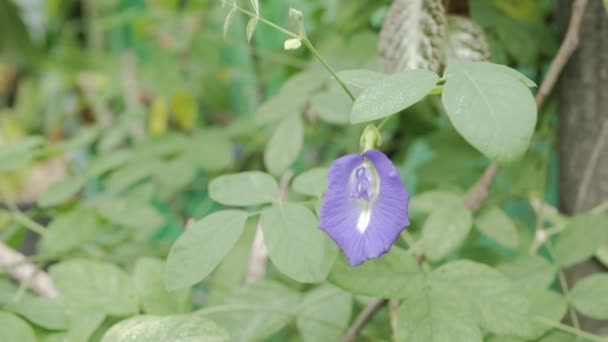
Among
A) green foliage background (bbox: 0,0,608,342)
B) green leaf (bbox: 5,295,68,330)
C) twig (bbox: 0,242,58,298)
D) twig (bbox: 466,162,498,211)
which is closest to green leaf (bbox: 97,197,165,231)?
green foliage background (bbox: 0,0,608,342)

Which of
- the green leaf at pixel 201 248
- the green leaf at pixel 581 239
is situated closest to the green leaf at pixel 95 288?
the green leaf at pixel 201 248

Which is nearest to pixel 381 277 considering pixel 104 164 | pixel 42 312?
pixel 42 312

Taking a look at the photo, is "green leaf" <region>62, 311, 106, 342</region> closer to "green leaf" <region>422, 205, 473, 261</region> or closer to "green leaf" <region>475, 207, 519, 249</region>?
"green leaf" <region>422, 205, 473, 261</region>

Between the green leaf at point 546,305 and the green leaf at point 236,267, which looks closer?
the green leaf at point 546,305

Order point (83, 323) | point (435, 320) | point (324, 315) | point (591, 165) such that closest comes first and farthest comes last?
1. point (435, 320)
2. point (83, 323)
3. point (324, 315)
4. point (591, 165)

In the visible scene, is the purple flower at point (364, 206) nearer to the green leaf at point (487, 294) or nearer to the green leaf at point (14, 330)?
the green leaf at point (487, 294)

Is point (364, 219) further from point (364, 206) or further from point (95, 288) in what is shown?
point (95, 288)
